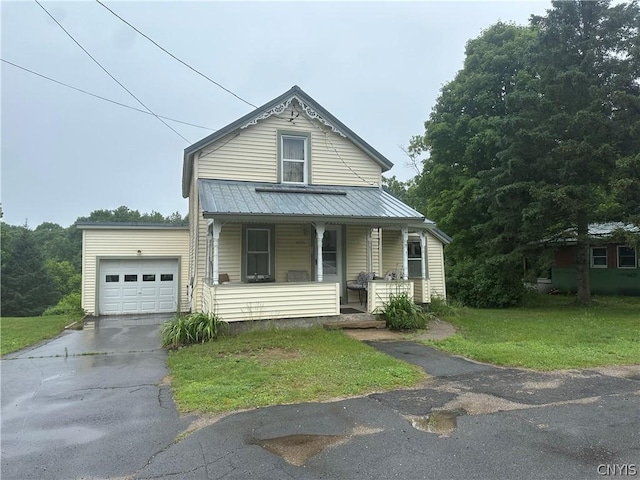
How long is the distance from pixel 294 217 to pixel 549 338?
6519mm

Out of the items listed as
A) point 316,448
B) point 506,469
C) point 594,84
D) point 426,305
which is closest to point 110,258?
point 426,305

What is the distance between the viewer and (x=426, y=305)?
512 inches

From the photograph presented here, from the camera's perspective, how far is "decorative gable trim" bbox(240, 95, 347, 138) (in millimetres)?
12484

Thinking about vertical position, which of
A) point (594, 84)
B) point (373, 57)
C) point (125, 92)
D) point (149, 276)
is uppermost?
point (373, 57)

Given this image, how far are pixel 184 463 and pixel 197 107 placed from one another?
15.2 meters

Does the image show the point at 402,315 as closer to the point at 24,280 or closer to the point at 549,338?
the point at 549,338

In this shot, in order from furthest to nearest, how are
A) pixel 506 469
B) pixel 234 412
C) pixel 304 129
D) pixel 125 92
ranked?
pixel 304 129 → pixel 125 92 → pixel 234 412 → pixel 506 469

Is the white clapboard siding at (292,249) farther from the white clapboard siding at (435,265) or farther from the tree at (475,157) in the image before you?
the tree at (475,157)

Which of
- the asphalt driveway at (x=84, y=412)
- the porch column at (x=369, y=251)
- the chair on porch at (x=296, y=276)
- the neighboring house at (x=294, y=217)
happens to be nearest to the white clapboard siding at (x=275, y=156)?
the neighboring house at (x=294, y=217)

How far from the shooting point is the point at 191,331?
891 centimetres

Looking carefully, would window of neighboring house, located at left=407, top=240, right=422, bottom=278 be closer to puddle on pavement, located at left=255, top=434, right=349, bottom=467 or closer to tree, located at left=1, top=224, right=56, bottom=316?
puddle on pavement, located at left=255, top=434, right=349, bottom=467

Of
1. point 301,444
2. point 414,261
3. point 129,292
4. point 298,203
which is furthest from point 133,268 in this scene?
point 301,444

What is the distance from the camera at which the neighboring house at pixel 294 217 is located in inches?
406

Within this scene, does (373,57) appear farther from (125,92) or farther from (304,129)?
(125,92)
